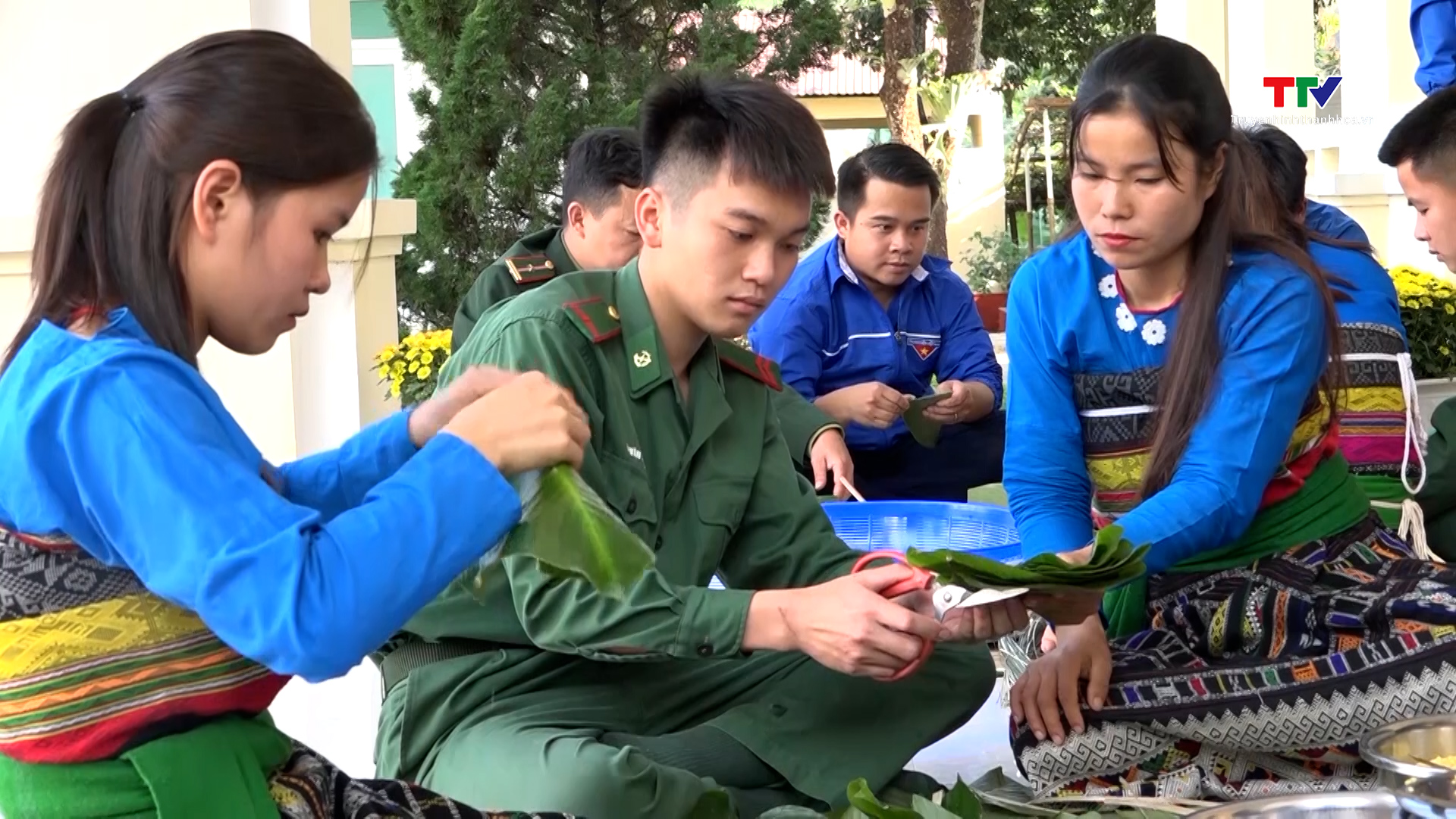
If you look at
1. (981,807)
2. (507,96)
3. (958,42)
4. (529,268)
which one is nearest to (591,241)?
(529,268)

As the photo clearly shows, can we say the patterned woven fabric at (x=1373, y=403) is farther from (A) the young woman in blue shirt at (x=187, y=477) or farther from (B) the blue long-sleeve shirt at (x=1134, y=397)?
(A) the young woman in blue shirt at (x=187, y=477)

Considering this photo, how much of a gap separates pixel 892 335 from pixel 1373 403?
1791mm

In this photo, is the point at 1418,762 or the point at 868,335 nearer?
the point at 1418,762

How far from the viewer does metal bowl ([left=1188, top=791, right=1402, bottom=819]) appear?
1589 mm

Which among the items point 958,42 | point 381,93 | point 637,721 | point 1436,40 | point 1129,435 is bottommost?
point 637,721

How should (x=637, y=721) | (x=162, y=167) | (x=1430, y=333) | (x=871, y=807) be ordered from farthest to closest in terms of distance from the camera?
1. (x=1430, y=333)
2. (x=637, y=721)
3. (x=871, y=807)
4. (x=162, y=167)

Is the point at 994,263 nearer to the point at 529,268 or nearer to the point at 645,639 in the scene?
the point at 529,268

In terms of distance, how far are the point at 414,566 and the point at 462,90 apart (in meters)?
6.51

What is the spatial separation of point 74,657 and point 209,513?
27 centimetres

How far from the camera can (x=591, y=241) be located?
14.3ft

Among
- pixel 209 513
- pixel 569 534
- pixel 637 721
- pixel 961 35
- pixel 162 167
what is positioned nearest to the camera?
pixel 209 513

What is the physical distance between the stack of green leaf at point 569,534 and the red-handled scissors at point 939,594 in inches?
22.2

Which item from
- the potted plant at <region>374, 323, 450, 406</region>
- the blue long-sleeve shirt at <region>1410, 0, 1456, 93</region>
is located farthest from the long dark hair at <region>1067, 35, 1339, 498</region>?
the potted plant at <region>374, 323, 450, 406</region>

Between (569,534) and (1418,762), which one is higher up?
(569,534)
